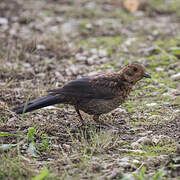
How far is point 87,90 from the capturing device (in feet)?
17.6

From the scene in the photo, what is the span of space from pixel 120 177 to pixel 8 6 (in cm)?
798

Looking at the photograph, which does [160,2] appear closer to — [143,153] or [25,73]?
[25,73]

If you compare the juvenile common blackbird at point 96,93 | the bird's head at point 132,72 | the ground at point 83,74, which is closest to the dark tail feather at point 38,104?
the juvenile common blackbird at point 96,93

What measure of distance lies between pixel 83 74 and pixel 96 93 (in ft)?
6.26

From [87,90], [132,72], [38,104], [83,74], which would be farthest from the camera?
[83,74]

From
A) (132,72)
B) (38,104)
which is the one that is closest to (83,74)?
(132,72)

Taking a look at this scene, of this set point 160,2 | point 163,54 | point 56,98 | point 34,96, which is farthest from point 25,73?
point 160,2

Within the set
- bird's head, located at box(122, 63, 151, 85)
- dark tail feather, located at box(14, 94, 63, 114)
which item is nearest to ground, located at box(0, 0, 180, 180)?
dark tail feather, located at box(14, 94, 63, 114)

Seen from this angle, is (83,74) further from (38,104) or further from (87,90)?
(38,104)

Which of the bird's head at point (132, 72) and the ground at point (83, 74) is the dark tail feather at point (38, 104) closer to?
the ground at point (83, 74)

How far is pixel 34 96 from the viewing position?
614 centimetres

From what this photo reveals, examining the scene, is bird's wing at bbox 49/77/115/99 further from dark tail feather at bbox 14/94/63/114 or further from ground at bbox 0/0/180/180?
ground at bbox 0/0/180/180

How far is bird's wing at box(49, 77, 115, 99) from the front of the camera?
5.25 metres

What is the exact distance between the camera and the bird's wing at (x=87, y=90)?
5.25m
